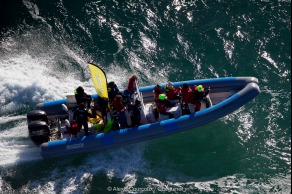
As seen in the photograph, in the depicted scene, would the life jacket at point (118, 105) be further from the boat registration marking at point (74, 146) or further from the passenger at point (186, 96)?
the passenger at point (186, 96)

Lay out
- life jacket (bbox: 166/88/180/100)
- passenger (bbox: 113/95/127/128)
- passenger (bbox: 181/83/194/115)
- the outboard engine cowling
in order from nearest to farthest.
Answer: the outboard engine cowling
passenger (bbox: 113/95/127/128)
passenger (bbox: 181/83/194/115)
life jacket (bbox: 166/88/180/100)

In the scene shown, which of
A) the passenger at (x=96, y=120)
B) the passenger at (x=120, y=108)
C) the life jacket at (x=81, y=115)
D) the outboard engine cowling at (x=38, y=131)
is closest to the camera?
the life jacket at (x=81, y=115)

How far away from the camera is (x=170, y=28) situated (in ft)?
48.5

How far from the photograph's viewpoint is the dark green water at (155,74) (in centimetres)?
1098

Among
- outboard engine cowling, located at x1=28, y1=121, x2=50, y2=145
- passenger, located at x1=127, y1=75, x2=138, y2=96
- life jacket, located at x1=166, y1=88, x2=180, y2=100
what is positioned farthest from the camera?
passenger, located at x1=127, y1=75, x2=138, y2=96

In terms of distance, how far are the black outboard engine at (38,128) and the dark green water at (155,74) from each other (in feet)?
2.42

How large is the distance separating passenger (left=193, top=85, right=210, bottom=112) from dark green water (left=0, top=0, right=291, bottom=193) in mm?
1187

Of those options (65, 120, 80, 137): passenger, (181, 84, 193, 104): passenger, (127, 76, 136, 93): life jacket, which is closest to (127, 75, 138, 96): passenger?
(127, 76, 136, 93): life jacket

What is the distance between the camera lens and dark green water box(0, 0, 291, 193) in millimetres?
10984

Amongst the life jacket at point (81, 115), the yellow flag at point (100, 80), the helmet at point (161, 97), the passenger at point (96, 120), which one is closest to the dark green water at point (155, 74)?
the passenger at point (96, 120)

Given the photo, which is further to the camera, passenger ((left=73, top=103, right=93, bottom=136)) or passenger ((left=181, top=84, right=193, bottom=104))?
passenger ((left=181, top=84, right=193, bottom=104))

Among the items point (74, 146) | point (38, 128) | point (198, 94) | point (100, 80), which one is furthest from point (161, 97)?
point (38, 128)

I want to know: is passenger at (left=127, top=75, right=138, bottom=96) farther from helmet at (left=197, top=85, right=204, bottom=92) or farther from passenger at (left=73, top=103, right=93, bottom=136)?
helmet at (left=197, top=85, right=204, bottom=92)

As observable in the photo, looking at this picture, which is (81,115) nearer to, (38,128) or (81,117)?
(81,117)
